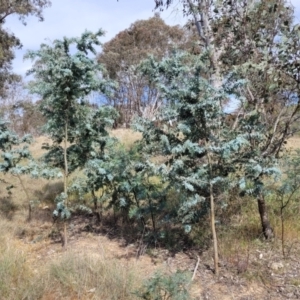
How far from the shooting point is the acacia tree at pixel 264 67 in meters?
Answer: 4.51

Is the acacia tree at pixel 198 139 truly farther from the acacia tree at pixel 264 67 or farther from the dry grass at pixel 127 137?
the dry grass at pixel 127 137

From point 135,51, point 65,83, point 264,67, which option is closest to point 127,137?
point 65,83

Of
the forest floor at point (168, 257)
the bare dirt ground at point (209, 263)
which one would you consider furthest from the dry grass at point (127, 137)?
the bare dirt ground at point (209, 263)

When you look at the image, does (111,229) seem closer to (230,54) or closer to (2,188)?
(230,54)

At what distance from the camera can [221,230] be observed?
5.30 meters

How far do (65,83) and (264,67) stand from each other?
8.88ft

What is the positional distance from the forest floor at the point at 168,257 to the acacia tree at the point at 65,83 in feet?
1.94

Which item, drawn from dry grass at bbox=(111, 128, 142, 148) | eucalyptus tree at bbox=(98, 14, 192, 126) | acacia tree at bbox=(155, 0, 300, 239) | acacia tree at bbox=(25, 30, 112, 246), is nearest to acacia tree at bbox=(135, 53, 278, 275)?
acacia tree at bbox=(155, 0, 300, 239)

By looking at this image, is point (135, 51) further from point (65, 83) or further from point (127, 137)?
point (65, 83)

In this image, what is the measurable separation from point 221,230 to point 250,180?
1.10 metres

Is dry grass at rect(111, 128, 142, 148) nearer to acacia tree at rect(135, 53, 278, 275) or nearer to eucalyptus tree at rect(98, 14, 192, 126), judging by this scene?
acacia tree at rect(135, 53, 278, 275)

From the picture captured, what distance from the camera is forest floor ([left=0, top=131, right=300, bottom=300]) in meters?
4.09

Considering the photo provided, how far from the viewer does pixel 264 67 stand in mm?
4309

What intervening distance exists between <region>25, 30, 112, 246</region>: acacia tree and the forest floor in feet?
1.94
